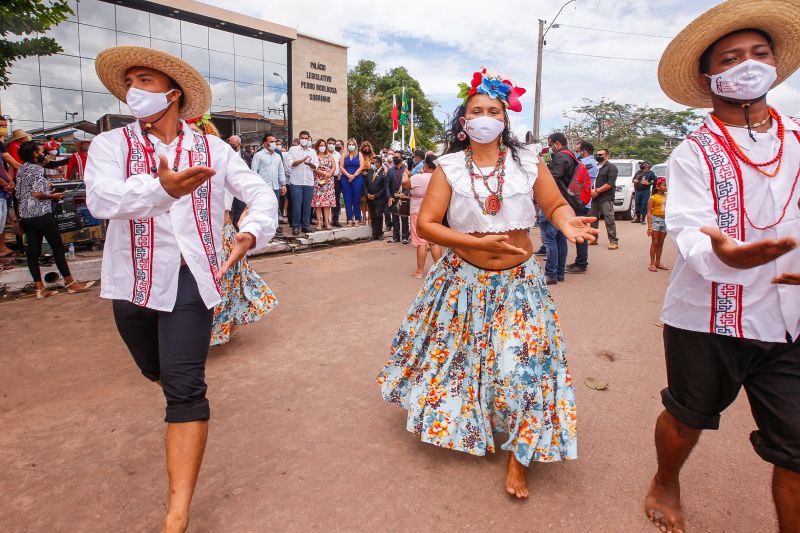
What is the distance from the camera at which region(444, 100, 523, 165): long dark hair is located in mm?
2779

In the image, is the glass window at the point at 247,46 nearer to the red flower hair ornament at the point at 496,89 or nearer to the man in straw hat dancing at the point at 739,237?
the red flower hair ornament at the point at 496,89

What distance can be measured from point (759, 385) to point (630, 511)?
853 mm

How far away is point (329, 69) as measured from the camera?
2266cm

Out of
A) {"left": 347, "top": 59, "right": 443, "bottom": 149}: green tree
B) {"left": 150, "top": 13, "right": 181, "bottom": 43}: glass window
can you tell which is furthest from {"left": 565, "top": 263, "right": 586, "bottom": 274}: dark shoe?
{"left": 347, "top": 59, "right": 443, "bottom": 149}: green tree

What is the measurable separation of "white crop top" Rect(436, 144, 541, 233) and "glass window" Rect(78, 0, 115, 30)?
733 inches

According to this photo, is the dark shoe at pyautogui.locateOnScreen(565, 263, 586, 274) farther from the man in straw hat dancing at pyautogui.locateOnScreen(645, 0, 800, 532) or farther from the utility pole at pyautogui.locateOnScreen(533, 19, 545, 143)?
the utility pole at pyautogui.locateOnScreen(533, 19, 545, 143)

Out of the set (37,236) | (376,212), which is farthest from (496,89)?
(376,212)

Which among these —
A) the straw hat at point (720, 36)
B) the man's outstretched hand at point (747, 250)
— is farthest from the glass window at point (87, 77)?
the man's outstretched hand at point (747, 250)

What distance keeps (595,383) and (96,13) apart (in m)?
19.2

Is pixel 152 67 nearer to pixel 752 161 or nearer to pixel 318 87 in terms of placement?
pixel 752 161

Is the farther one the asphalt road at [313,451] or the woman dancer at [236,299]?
the woman dancer at [236,299]

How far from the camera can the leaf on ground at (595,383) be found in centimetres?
363

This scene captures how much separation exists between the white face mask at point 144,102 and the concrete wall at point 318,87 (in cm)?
2013

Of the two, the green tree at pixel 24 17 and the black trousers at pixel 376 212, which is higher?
the green tree at pixel 24 17
